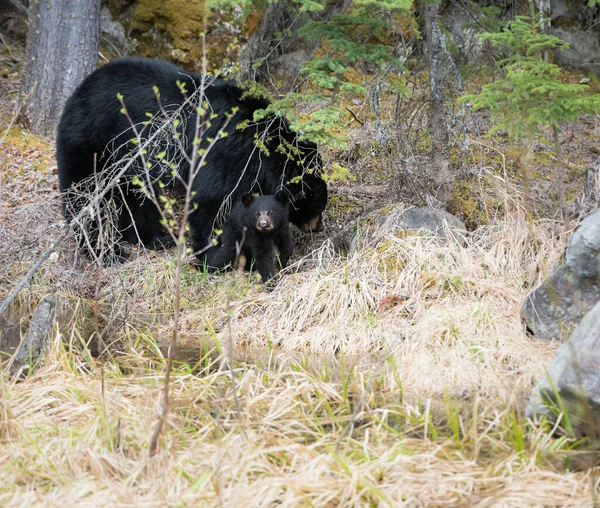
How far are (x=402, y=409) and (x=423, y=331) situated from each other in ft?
4.24

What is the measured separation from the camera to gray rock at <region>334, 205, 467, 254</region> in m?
6.69

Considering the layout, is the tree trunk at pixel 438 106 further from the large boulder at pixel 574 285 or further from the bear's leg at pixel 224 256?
the large boulder at pixel 574 285

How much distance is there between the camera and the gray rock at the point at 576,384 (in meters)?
3.57

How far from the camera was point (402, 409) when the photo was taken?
164 inches

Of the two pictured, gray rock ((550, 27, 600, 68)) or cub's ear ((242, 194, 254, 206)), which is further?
gray rock ((550, 27, 600, 68))

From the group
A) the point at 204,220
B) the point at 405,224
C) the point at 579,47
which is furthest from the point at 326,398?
the point at 579,47

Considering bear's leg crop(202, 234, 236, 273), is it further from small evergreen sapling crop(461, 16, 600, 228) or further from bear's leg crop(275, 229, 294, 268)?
small evergreen sapling crop(461, 16, 600, 228)

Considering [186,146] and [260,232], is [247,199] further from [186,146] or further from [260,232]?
[186,146]

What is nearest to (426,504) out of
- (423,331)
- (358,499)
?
(358,499)

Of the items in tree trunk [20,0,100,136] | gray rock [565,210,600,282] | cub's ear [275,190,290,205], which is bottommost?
cub's ear [275,190,290,205]

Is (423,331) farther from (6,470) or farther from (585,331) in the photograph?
(6,470)

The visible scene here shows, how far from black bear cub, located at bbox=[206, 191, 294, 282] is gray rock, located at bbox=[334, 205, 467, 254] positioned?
69cm

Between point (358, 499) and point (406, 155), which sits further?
point (406, 155)

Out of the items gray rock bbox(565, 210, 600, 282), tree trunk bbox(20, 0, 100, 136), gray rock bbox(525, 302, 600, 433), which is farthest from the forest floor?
tree trunk bbox(20, 0, 100, 136)
